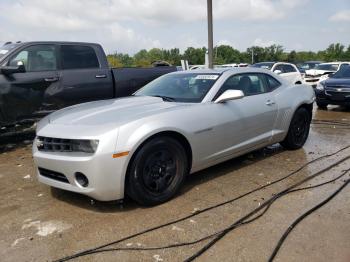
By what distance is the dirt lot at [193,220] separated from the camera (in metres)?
3.17

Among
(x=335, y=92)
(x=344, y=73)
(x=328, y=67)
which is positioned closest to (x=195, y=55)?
(x=328, y=67)

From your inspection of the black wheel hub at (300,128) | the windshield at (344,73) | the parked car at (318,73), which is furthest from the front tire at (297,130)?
the parked car at (318,73)

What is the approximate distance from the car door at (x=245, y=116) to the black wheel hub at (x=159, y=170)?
0.67 m

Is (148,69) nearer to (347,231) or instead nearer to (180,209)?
(180,209)

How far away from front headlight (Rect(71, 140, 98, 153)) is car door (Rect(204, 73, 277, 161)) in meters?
1.55

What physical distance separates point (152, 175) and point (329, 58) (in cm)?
7899

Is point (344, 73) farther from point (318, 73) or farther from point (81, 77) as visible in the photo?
point (81, 77)

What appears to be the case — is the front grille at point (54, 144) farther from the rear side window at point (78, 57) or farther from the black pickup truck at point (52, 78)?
the rear side window at point (78, 57)

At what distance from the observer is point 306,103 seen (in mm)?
6328

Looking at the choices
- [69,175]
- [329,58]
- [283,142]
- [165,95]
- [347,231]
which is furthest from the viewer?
[329,58]

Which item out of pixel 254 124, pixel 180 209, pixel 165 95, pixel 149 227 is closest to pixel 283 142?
pixel 254 124

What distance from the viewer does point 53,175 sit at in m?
4.04

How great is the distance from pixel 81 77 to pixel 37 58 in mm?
818

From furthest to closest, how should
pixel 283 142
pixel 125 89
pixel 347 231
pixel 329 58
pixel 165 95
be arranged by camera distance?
pixel 329 58 → pixel 125 89 → pixel 283 142 → pixel 165 95 → pixel 347 231
